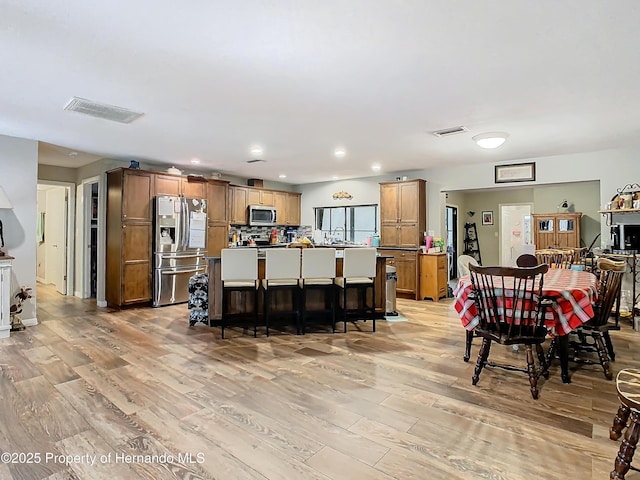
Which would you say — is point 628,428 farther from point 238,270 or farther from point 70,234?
point 70,234

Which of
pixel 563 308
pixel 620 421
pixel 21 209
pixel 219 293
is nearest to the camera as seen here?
pixel 620 421

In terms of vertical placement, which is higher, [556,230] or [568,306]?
[556,230]

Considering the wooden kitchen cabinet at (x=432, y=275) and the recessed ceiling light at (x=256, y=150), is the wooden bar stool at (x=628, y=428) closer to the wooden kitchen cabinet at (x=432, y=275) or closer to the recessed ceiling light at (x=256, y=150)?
the recessed ceiling light at (x=256, y=150)

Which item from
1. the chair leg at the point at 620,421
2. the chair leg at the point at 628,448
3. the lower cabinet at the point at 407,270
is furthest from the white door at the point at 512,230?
the chair leg at the point at 628,448

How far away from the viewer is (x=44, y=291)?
734 centimetres

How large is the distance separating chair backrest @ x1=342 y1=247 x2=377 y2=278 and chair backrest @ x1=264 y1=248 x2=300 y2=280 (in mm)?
597

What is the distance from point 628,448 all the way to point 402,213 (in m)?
5.51

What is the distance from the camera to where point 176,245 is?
609cm

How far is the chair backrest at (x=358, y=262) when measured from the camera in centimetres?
447

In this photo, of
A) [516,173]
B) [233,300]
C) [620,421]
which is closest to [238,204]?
[233,300]

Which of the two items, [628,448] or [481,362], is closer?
[628,448]

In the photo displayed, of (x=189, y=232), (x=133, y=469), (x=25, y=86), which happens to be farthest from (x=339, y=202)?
(x=133, y=469)

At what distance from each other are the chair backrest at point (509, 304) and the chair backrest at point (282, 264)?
2091 millimetres

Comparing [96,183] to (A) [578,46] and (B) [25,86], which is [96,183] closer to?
(B) [25,86]
